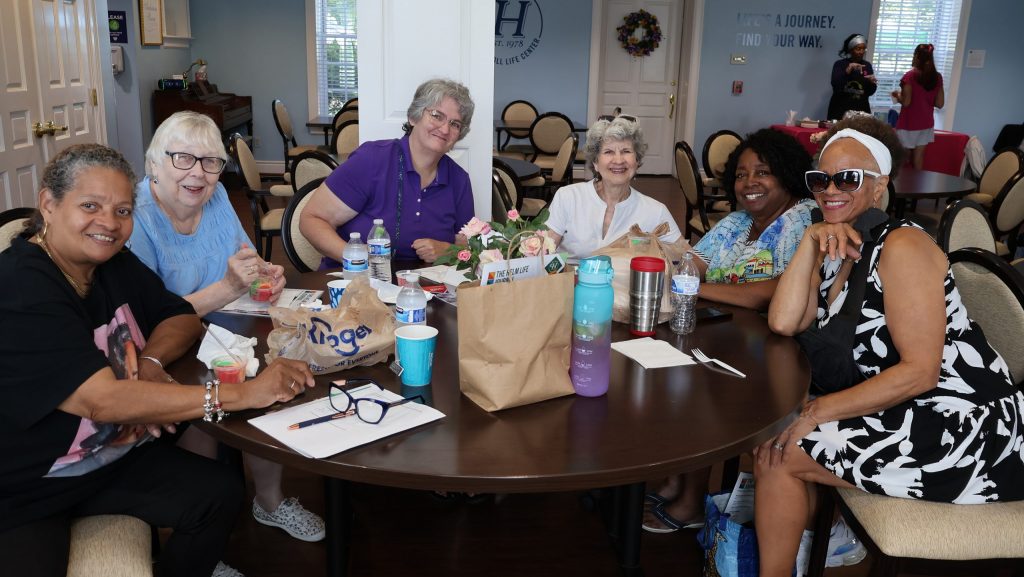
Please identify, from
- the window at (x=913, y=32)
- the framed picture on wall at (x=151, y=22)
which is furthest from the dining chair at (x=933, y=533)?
the window at (x=913, y=32)

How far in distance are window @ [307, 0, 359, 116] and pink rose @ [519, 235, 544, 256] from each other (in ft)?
28.8

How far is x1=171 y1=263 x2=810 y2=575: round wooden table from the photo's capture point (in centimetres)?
116

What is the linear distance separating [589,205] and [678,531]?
1142mm

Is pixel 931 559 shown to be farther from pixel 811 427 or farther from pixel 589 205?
pixel 589 205

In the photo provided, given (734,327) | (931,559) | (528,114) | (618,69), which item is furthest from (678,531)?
(618,69)

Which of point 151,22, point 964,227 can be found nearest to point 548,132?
point 151,22

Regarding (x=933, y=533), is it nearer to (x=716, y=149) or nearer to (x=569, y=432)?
(x=569, y=432)

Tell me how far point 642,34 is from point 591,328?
925cm

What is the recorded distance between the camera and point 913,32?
9758 mm

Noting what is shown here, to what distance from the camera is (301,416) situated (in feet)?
4.34

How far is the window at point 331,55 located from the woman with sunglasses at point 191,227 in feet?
25.9

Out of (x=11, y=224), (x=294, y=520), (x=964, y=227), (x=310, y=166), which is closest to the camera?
(x=11, y=224)

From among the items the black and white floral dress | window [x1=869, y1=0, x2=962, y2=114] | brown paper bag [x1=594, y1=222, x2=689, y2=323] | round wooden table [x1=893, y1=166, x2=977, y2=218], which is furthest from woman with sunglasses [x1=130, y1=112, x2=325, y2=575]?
window [x1=869, y1=0, x2=962, y2=114]

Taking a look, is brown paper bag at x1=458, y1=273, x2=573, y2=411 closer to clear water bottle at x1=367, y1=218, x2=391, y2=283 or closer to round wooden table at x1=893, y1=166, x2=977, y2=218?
clear water bottle at x1=367, y1=218, x2=391, y2=283
